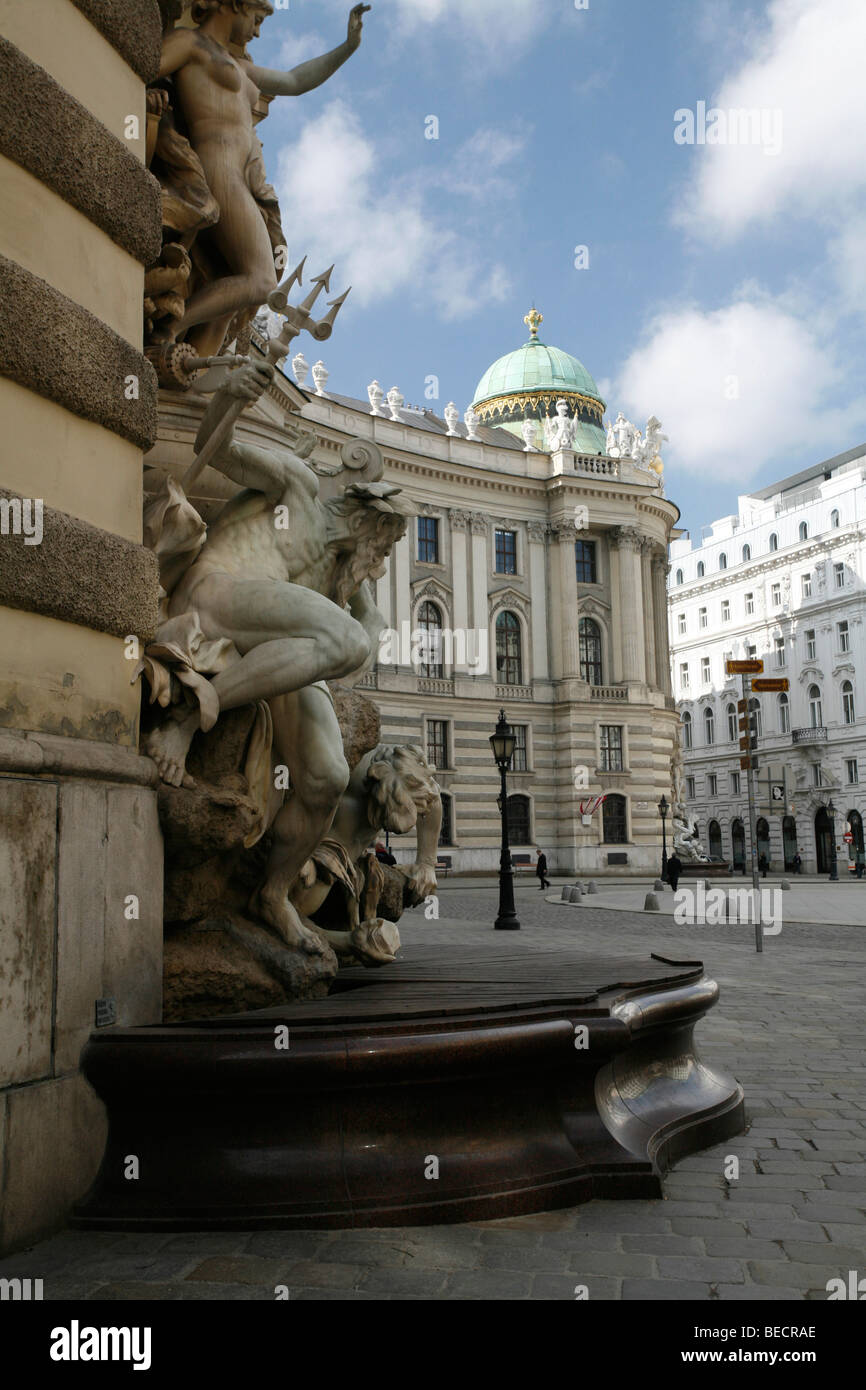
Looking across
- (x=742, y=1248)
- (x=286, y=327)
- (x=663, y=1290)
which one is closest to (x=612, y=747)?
(x=286, y=327)

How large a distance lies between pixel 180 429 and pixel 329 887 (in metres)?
2.42

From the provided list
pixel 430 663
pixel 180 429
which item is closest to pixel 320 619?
pixel 180 429

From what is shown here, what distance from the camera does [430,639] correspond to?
165 ft

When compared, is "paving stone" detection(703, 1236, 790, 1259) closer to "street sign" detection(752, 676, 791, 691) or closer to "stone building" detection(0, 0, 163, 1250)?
"stone building" detection(0, 0, 163, 1250)

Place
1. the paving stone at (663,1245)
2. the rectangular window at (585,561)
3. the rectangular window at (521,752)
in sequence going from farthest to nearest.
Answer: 1. the rectangular window at (585,561)
2. the rectangular window at (521,752)
3. the paving stone at (663,1245)

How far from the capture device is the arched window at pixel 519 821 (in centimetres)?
5047

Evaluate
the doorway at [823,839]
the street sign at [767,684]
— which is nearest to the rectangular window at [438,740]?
the doorway at [823,839]

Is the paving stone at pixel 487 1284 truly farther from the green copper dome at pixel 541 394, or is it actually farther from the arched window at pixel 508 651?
the green copper dome at pixel 541 394

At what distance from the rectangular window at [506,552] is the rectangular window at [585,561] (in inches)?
130

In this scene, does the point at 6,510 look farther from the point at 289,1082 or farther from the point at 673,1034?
the point at 673,1034

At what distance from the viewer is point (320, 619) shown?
15.2 ft

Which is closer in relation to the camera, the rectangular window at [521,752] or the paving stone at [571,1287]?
the paving stone at [571,1287]

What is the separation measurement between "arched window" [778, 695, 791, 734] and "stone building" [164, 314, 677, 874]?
16.8 meters

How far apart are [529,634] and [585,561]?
5.15m
